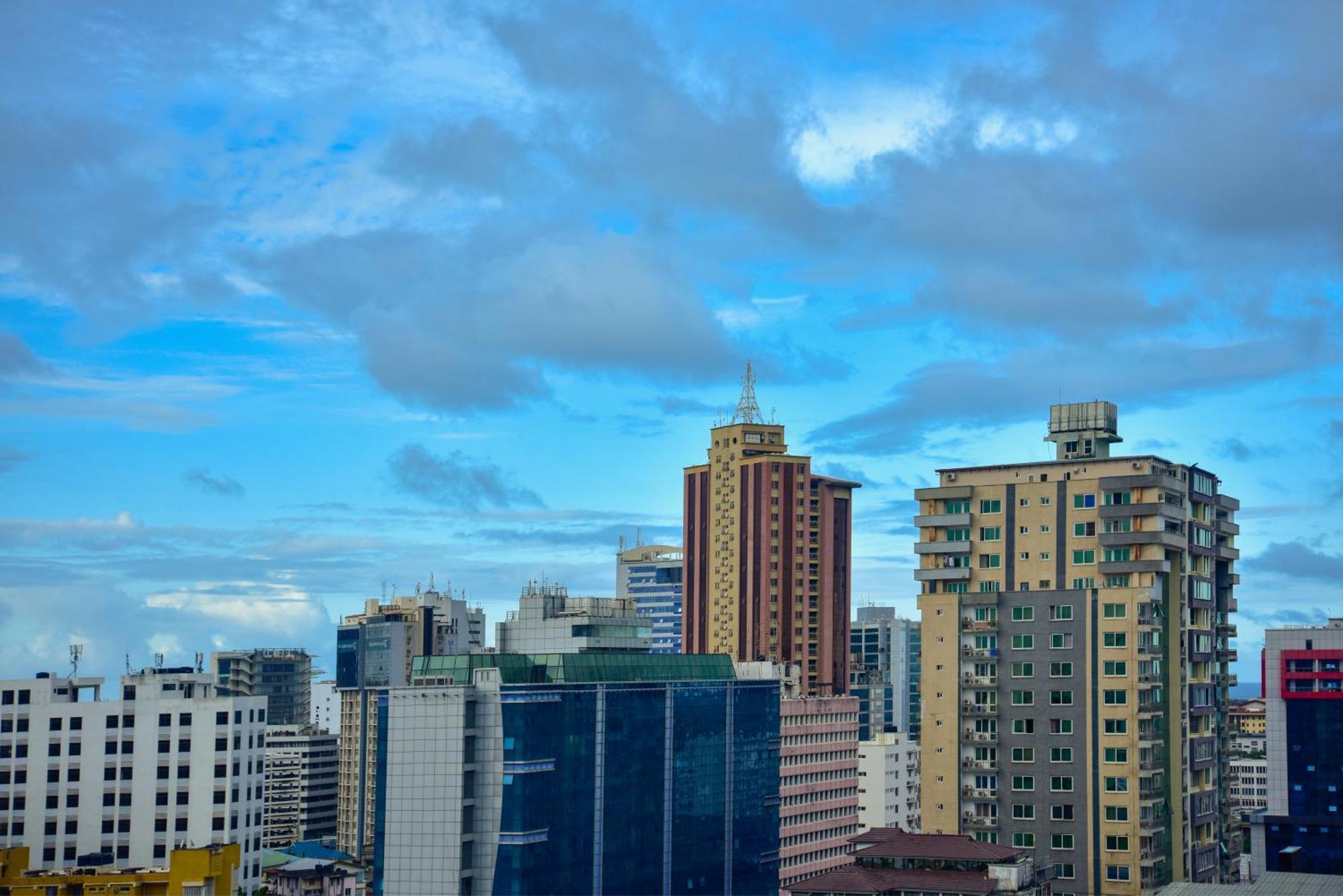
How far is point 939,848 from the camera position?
114625 millimetres

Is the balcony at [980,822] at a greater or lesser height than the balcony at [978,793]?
lesser

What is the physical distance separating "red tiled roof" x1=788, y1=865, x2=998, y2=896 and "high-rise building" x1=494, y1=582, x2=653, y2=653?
Result: 35.8 meters

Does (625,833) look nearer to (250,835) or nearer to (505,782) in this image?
(505,782)


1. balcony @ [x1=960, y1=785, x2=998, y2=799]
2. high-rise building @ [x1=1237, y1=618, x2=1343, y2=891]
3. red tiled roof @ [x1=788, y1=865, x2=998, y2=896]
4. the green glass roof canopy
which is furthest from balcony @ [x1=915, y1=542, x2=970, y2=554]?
high-rise building @ [x1=1237, y1=618, x2=1343, y2=891]

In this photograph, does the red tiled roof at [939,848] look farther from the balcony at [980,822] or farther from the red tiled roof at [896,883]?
the balcony at [980,822]

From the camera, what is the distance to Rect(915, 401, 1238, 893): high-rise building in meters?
126

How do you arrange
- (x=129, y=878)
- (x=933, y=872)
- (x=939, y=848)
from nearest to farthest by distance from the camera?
(x=933, y=872) → (x=939, y=848) → (x=129, y=878)

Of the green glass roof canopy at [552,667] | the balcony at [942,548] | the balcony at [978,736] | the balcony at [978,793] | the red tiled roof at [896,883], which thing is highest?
the balcony at [942,548]

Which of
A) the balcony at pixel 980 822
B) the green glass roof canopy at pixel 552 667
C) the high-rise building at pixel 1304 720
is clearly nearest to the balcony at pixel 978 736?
the balcony at pixel 980 822

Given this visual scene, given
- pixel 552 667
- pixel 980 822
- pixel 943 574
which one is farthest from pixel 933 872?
pixel 552 667

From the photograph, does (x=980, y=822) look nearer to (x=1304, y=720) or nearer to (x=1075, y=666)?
(x=1075, y=666)

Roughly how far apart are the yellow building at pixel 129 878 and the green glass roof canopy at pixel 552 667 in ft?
72.6

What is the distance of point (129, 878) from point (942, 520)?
7339 centimetres

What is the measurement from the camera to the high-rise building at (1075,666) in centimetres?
12562
